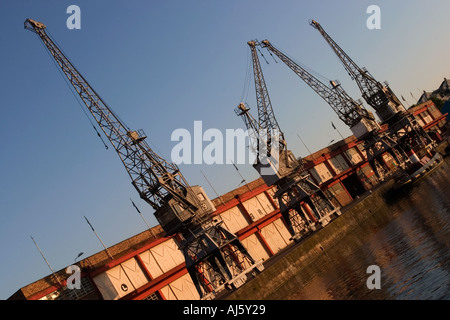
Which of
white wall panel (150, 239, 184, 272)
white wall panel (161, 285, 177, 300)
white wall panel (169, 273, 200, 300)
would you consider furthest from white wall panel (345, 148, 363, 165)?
white wall panel (161, 285, 177, 300)

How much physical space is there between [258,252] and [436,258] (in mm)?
24844

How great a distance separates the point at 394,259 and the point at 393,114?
39.6 meters

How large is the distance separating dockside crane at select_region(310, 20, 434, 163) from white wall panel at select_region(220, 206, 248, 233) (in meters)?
26.1

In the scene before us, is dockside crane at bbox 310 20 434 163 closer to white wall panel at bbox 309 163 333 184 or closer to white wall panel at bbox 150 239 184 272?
white wall panel at bbox 309 163 333 184

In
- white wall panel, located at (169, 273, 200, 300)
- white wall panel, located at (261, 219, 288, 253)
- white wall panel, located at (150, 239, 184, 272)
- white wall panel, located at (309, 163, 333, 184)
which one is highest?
white wall panel, located at (150, 239, 184, 272)

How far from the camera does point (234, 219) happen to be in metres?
39.6

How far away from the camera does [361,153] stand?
195 ft

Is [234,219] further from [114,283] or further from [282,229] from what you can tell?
[114,283]

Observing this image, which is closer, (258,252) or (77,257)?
(77,257)

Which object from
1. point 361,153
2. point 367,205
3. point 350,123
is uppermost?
point 350,123

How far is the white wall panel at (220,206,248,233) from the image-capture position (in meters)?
38.9

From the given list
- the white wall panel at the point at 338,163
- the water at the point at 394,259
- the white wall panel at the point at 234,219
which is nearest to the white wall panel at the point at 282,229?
the white wall panel at the point at 234,219
